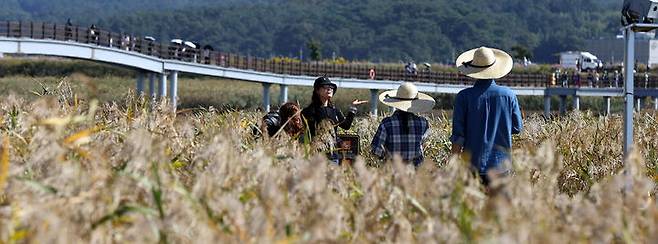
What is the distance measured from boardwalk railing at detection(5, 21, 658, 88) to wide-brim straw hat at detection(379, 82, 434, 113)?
31219 mm

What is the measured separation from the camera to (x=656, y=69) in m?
110

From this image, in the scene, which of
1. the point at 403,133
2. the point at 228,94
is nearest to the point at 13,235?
the point at 403,133

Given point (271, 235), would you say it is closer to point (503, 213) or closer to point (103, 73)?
point (503, 213)

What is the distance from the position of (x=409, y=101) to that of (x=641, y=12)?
1803 mm

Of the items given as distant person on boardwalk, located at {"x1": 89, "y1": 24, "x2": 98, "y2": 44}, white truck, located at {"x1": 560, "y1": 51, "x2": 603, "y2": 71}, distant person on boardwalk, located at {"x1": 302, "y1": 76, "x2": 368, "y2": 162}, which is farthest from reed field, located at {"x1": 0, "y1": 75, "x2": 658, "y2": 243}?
white truck, located at {"x1": 560, "y1": 51, "x2": 603, "y2": 71}

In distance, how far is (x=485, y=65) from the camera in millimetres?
8461

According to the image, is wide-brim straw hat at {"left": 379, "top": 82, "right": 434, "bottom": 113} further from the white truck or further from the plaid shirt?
the white truck

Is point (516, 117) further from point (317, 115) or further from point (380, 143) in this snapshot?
point (317, 115)

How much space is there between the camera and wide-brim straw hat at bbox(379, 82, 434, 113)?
911 centimetres

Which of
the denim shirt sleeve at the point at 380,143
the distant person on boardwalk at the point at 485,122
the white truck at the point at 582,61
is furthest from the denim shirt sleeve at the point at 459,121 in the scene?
the white truck at the point at 582,61

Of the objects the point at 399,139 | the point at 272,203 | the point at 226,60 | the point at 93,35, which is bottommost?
the point at 272,203

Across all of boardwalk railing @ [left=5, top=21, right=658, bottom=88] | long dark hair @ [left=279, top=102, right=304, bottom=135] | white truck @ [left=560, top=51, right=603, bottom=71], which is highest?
white truck @ [left=560, top=51, right=603, bottom=71]

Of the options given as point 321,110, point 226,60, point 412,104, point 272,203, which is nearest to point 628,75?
point 412,104

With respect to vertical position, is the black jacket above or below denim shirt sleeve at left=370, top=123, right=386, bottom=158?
above
